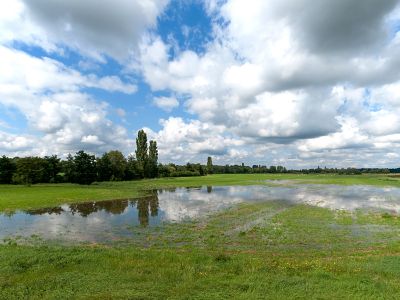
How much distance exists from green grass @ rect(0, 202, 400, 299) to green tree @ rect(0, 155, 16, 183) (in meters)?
84.3

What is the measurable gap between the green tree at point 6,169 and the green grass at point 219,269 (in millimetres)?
84271

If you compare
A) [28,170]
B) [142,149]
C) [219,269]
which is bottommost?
[219,269]

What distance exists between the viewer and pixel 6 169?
302 ft

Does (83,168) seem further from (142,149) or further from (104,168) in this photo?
(142,149)

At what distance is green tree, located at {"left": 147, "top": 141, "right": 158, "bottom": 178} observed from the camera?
133125mm

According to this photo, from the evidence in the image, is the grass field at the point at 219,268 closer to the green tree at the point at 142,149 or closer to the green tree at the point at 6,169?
the green tree at the point at 6,169

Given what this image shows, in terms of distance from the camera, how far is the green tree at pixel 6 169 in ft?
300

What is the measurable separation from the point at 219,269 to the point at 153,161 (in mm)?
123220

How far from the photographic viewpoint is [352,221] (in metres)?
32.4

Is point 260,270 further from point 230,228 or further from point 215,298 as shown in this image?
point 230,228

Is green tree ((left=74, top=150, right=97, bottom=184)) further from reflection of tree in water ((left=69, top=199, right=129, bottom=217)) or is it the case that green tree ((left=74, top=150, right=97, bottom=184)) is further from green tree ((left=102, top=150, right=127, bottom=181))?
reflection of tree in water ((left=69, top=199, right=129, bottom=217))

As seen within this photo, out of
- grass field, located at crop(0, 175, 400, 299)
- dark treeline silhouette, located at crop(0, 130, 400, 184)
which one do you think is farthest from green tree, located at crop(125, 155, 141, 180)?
grass field, located at crop(0, 175, 400, 299)

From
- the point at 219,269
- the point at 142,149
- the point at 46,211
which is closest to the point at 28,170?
the point at 142,149

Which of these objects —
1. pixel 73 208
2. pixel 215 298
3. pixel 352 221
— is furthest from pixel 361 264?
pixel 73 208
